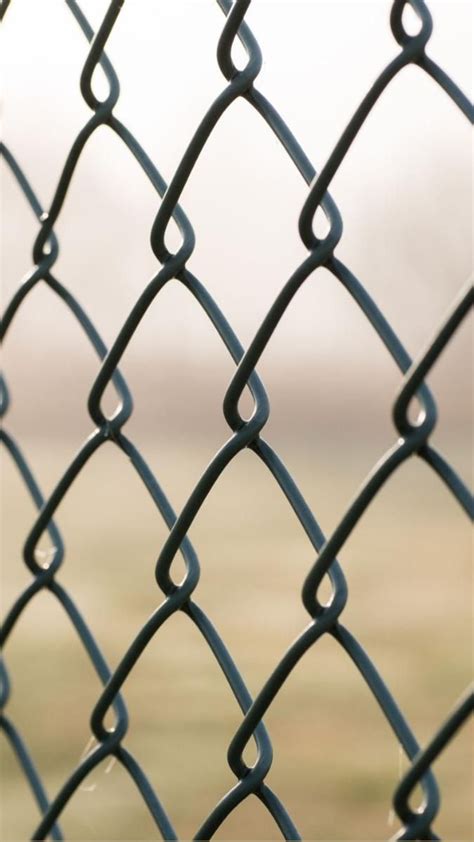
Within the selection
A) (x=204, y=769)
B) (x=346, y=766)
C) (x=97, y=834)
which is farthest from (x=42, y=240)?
(x=346, y=766)

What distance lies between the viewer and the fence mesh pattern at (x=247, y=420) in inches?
22.8

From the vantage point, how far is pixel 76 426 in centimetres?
1175

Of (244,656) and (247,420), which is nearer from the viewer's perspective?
(247,420)

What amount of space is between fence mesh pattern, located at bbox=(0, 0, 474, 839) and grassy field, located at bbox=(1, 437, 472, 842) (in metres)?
0.89

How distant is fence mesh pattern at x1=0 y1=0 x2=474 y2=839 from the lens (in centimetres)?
58

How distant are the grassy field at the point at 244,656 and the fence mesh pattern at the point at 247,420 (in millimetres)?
889

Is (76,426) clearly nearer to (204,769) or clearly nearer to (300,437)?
(300,437)

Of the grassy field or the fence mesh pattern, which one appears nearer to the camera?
the fence mesh pattern

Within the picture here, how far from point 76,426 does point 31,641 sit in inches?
269

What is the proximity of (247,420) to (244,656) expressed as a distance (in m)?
4.77

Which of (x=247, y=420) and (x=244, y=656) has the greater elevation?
(x=244, y=656)

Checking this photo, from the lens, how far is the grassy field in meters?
3.27

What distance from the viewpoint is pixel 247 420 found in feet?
2.40

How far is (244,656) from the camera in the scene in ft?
17.6
